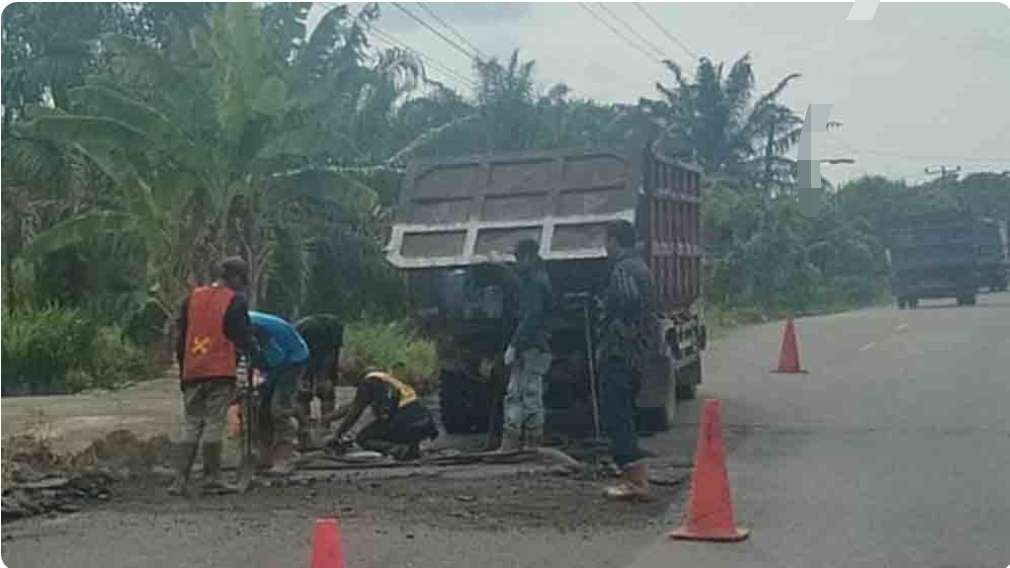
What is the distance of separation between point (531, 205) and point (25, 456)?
342cm

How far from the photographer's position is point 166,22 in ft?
40.6

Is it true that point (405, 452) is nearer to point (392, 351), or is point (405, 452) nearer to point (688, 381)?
point (392, 351)

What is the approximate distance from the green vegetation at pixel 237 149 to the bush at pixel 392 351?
0.07 ft

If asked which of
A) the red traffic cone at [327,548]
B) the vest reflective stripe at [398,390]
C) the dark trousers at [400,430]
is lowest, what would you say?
the red traffic cone at [327,548]

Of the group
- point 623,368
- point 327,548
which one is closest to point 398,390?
point 623,368

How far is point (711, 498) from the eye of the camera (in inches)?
298

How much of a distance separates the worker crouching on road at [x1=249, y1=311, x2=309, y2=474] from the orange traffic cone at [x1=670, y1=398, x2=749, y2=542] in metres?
2.68

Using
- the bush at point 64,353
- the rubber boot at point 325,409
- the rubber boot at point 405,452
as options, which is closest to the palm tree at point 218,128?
the bush at point 64,353

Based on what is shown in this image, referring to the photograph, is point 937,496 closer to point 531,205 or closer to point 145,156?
point 531,205

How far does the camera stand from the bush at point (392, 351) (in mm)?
11641

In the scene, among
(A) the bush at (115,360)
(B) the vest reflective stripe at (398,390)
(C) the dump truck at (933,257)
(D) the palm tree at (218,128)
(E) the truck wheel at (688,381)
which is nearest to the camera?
(B) the vest reflective stripe at (398,390)

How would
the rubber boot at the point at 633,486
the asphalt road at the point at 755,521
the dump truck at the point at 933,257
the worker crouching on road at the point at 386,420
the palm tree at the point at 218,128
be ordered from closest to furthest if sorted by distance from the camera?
1. the asphalt road at the point at 755,521
2. the rubber boot at the point at 633,486
3. the worker crouching on road at the point at 386,420
4. the palm tree at the point at 218,128
5. the dump truck at the point at 933,257

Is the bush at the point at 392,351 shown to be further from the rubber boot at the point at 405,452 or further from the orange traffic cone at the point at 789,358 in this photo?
the orange traffic cone at the point at 789,358

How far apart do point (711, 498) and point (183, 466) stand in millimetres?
2888
